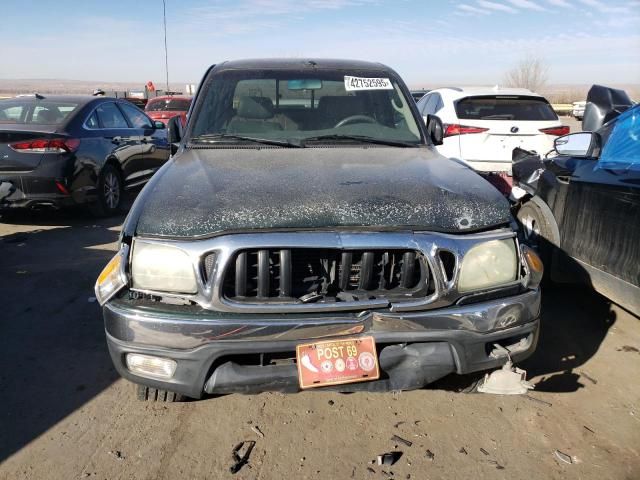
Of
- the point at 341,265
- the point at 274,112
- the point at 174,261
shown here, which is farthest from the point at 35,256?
the point at 341,265

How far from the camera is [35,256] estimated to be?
5.45 m

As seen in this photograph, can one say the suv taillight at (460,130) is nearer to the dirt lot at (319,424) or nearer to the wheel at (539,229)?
the wheel at (539,229)

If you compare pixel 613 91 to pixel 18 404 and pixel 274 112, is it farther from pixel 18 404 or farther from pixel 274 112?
pixel 18 404

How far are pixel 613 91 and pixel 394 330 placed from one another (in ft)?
16.1

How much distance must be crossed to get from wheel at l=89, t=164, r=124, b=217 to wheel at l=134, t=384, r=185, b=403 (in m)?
4.82

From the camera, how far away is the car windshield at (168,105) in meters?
17.5

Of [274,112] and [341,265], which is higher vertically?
[274,112]

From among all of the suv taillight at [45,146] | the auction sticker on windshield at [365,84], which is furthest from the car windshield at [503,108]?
the suv taillight at [45,146]

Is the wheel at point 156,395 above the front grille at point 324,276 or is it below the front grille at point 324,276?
below

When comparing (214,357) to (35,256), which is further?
(35,256)

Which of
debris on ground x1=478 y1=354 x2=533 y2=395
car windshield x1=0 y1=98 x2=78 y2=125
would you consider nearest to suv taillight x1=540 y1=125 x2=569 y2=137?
debris on ground x1=478 y1=354 x2=533 y2=395

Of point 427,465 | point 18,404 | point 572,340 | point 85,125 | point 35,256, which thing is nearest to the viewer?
point 427,465

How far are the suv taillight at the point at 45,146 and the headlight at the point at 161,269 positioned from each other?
4.70 m

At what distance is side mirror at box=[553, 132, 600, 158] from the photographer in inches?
158
